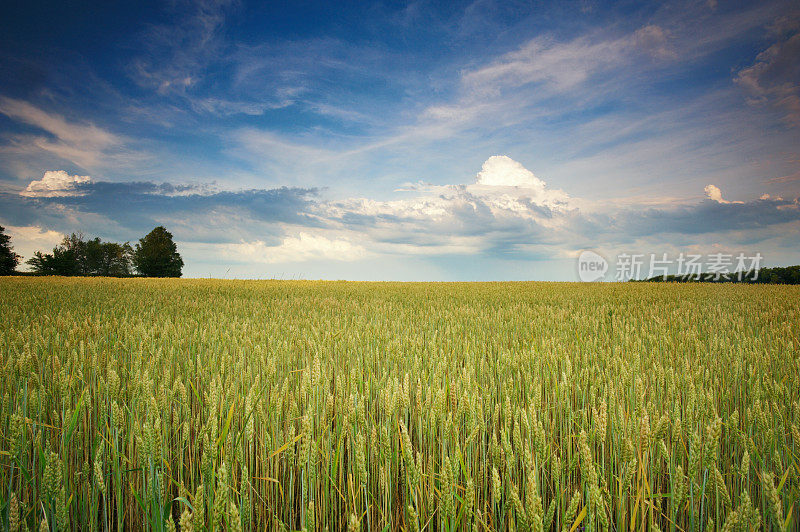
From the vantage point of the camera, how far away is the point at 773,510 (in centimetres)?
107

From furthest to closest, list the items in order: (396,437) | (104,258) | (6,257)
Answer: (104,258) < (6,257) < (396,437)

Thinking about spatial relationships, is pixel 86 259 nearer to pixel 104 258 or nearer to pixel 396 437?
pixel 104 258

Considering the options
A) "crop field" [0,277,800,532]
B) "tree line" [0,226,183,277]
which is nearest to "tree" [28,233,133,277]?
"tree line" [0,226,183,277]

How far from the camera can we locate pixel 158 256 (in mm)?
45844

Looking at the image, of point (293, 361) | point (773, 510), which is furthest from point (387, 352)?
point (773, 510)

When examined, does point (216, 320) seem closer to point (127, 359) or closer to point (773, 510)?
point (127, 359)

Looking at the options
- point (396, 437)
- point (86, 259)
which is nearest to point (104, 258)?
point (86, 259)

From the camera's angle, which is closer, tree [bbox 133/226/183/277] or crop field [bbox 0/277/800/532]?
crop field [bbox 0/277/800/532]

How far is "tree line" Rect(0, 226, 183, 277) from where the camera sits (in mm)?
39938

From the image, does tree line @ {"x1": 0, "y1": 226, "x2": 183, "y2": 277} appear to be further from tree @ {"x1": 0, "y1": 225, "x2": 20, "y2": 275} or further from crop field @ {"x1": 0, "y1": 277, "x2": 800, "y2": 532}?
crop field @ {"x1": 0, "y1": 277, "x2": 800, "y2": 532}

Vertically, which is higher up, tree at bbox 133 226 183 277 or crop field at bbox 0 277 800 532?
tree at bbox 133 226 183 277

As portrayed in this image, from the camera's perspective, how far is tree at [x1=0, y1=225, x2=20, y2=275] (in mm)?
41875

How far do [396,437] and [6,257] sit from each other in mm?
58895

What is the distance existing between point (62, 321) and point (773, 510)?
6.27 m
